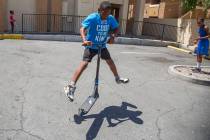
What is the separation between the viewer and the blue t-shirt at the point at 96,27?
16.8 ft

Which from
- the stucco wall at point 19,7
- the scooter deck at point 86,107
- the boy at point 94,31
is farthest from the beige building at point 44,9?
the scooter deck at point 86,107

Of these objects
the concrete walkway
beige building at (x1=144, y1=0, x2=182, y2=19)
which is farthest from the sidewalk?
the concrete walkway

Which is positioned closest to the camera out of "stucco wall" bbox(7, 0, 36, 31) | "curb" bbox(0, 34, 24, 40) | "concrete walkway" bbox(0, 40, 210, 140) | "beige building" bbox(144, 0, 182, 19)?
"concrete walkway" bbox(0, 40, 210, 140)

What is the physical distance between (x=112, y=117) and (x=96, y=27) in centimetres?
153

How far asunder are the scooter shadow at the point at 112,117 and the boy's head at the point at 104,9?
1632 mm

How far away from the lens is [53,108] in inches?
207

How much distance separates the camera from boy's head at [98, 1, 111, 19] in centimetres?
502

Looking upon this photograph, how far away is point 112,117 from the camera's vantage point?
5074 millimetres

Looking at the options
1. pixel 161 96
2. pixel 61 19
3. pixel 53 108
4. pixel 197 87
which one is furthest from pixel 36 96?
pixel 61 19

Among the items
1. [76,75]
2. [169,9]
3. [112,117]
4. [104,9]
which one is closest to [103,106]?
[112,117]

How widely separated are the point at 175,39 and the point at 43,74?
46.6ft

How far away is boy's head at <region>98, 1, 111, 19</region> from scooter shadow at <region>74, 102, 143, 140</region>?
5.35ft

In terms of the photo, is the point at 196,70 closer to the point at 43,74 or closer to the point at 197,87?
the point at 197,87

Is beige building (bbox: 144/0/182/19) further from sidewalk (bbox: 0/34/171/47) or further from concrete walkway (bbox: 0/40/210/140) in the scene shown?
concrete walkway (bbox: 0/40/210/140)
